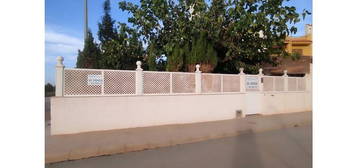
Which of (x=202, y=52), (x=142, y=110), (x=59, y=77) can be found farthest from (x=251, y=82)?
(x=59, y=77)

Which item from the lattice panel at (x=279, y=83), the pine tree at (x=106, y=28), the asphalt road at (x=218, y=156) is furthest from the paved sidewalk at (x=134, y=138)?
the pine tree at (x=106, y=28)

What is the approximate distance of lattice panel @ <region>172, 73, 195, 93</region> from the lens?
9.05 m

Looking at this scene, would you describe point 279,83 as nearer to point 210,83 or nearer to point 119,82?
point 210,83

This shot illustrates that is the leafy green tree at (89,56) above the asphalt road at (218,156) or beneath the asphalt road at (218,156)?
above

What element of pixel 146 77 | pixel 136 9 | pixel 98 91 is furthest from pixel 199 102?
pixel 136 9

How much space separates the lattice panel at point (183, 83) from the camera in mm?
9055

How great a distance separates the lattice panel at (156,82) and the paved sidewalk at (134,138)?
117 centimetres

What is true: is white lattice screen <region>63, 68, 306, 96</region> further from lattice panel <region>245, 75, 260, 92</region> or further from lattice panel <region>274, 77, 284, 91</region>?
lattice panel <region>274, 77, 284, 91</region>

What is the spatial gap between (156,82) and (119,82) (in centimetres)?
125

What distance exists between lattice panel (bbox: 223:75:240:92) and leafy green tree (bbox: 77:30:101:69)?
6007mm

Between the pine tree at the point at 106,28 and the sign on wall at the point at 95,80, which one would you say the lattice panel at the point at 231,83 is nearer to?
the sign on wall at the point at 95,80

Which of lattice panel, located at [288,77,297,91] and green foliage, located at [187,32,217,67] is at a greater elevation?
green foliage, located at [187,32,217,67]

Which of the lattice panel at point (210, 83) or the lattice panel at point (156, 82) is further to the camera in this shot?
the lattice panel at point (210, 83)

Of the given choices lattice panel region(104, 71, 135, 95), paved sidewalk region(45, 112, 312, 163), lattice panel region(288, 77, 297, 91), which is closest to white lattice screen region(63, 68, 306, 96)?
lattice panel region(104, 71, 135, 95)
